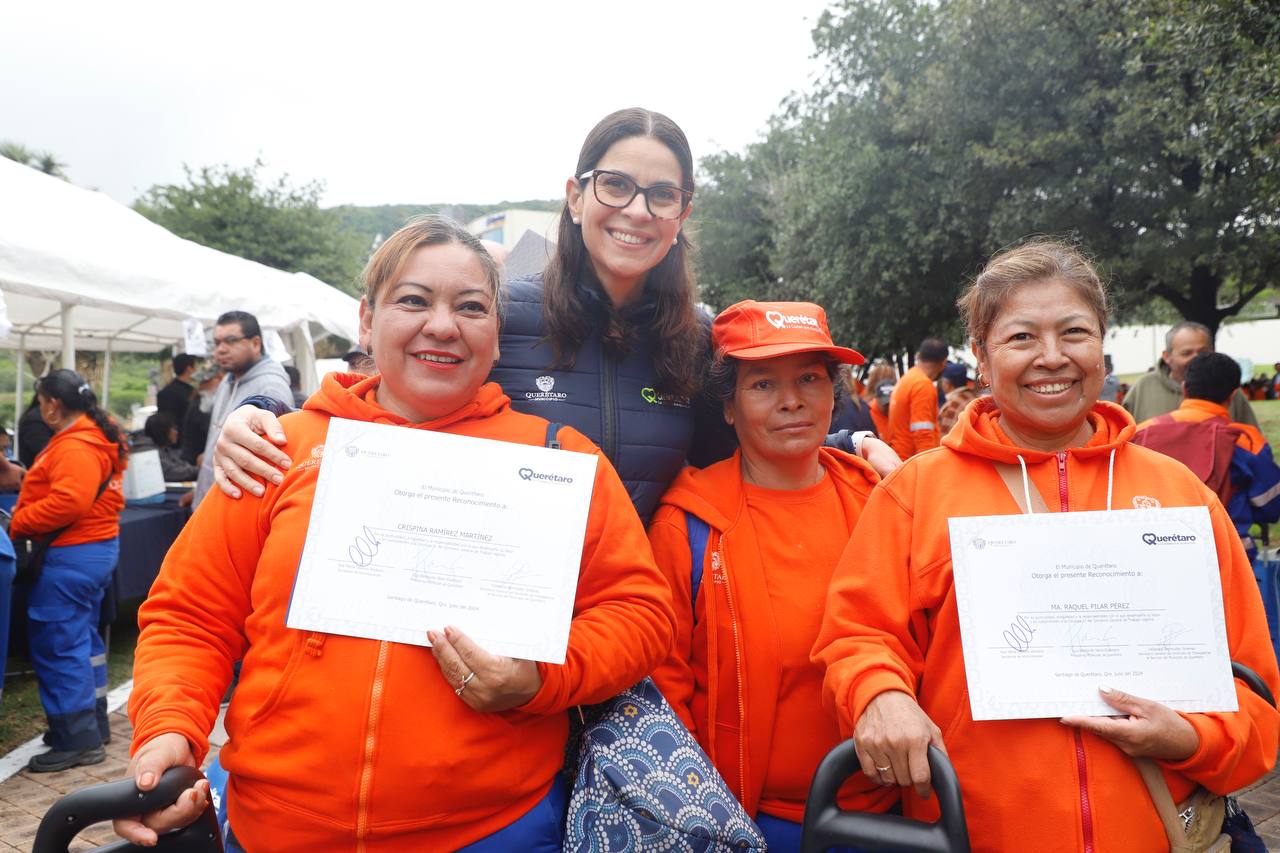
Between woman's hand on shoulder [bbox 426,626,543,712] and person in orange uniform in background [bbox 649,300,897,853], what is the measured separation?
52cm

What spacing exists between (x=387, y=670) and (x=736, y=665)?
83 cm

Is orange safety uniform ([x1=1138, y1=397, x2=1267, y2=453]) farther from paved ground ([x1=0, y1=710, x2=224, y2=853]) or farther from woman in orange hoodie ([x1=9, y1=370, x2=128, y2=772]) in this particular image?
woman in orange hoodie ([x1=9, y1=370, x2=128, y2=772])

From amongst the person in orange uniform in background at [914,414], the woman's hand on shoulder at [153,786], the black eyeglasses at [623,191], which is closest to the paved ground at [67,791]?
the woman's hand on shoulder at [153,786]

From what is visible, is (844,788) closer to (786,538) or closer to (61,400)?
(786,538)

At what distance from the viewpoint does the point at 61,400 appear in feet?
17.9

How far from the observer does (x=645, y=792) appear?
1.80m

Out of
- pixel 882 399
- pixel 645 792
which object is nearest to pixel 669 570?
pixel 645 792

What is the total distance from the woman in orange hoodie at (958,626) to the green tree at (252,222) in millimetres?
30067

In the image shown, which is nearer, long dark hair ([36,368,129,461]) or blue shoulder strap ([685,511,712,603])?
blue shoulder strap ([685,511,712,603])

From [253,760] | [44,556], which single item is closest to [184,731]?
[253,760]

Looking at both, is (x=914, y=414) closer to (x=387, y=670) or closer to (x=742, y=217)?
(x=387, y=670)

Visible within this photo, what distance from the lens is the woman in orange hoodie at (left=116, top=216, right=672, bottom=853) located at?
1712 mm
